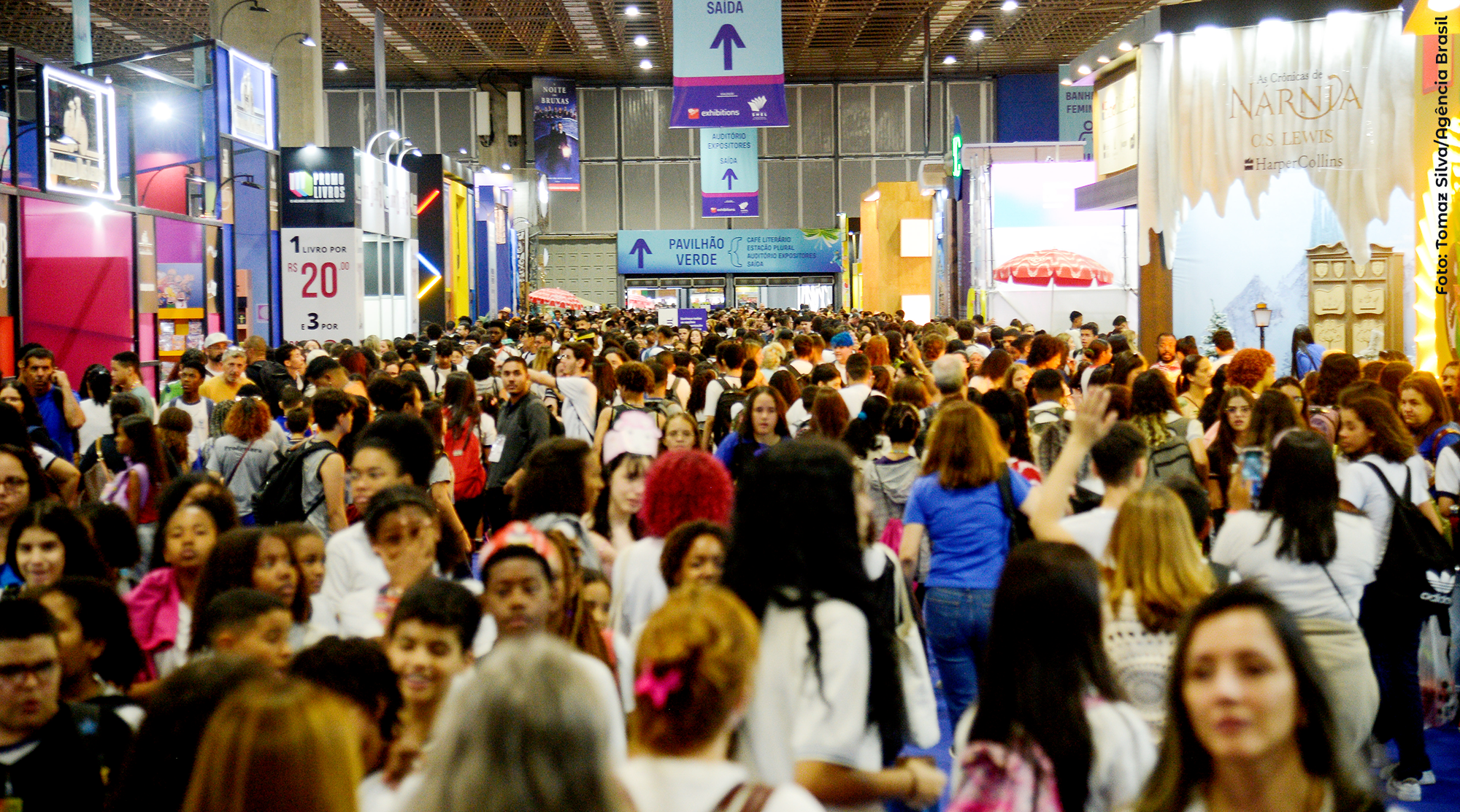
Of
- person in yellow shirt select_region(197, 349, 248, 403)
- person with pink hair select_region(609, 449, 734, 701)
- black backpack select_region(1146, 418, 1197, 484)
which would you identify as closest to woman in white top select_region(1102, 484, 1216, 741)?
person with pink hair select_region(609, 449, 734, 701)

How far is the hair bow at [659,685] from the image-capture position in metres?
1.92

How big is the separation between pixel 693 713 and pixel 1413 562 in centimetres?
347

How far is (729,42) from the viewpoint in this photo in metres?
13.5

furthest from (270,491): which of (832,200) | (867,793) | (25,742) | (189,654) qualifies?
(832,200)

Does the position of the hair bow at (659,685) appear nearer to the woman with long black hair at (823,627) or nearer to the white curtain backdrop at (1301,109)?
the woman with long black hair at (823,627)

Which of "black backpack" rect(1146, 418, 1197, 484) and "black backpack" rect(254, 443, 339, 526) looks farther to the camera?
→ "black backpack" rect(1146, 418, 1197, 484)

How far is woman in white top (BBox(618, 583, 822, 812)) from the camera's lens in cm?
186

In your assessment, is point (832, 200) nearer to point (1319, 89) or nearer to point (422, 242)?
point (422, 242)

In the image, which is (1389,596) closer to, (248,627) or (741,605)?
(741,605)

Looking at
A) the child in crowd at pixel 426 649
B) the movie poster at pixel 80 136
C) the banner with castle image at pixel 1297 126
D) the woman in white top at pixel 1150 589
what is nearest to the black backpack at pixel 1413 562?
the woman in white top at pixel 1150 589

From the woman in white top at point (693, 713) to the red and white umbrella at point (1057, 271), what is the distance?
59.3ft

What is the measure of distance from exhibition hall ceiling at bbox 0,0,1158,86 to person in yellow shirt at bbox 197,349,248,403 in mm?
19126

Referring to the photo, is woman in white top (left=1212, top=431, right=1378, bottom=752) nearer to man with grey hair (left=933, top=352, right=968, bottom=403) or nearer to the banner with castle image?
man with grey hair (left=933, top=352, right=968, bottom=403)

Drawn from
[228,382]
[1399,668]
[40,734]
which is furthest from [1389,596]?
[228,382]
